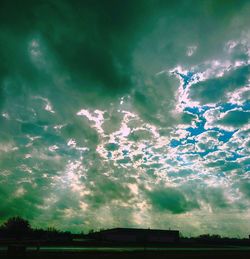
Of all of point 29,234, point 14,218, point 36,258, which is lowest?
point 36,258

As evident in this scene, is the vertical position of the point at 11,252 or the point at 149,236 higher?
the point at 149,236

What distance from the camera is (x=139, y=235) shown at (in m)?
134

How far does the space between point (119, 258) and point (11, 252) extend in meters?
13.5

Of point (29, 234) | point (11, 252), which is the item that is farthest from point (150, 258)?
point (29, 234)

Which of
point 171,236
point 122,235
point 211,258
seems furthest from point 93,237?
point 211,258

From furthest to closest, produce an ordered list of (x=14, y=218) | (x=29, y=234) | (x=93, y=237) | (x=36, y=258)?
(x=93, y=237), (x=14, y=218), (x=29, y=234), (x=36, y=258)

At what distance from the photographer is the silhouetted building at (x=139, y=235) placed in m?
131

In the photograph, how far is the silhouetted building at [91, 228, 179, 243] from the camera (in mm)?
131125

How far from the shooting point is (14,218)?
131750mm

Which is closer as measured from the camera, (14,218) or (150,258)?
(150,258)

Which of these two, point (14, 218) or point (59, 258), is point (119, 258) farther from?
point (14, 218)

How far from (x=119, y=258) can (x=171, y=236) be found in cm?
11237

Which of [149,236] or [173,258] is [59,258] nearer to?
[173,258]

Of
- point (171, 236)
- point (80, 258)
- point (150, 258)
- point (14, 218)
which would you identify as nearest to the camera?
point (80, 258)
